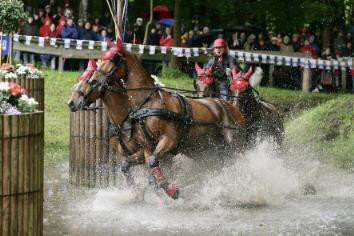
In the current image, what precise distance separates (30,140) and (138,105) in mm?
4306

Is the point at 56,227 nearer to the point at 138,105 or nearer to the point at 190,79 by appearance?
the point at 138,105

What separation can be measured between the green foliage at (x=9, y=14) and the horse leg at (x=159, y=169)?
21.6ft

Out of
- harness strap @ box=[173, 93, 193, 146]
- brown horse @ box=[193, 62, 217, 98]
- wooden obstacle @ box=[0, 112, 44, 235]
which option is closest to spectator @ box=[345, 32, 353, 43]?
brown horse @ box=[193, 62, 217, 98]

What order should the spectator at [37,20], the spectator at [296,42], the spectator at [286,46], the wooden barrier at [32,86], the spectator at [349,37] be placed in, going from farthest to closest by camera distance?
the spectator at [349,37]
the spectator at [296,42]
the spectator at [37,20]
the spectator at [286,46]
the wooden barrier at [32,86]

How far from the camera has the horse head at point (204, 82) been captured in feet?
47.2

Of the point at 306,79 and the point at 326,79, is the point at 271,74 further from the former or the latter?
the point at 326,79

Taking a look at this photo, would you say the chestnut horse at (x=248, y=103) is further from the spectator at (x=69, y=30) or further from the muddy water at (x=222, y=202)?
the spectator at (x=69, y=30)

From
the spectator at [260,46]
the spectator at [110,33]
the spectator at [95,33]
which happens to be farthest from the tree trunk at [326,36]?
the spectator at [95,33]

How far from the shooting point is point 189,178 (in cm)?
1375

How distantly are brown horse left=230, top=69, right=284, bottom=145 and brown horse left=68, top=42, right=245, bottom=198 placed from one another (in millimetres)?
1770

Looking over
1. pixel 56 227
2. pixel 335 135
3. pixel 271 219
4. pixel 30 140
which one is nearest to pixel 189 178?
pixel 271 219

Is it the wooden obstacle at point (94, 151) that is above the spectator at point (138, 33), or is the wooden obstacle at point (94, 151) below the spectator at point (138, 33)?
below

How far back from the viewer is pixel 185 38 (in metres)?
29.0

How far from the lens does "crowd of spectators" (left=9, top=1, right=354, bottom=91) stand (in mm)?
26750
